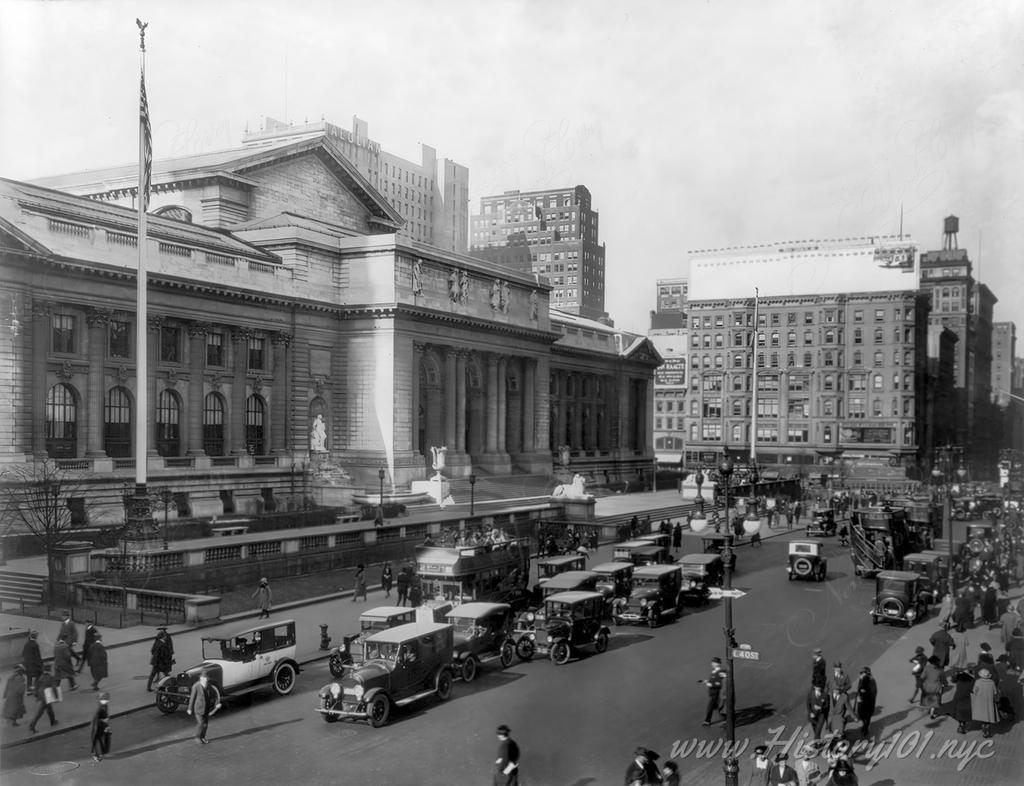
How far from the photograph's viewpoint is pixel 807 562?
3797cm

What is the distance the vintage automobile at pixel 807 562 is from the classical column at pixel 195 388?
29.5m

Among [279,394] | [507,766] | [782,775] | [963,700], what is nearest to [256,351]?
[279,394]

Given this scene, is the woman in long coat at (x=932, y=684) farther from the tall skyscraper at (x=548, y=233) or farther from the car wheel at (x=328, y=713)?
the tall skyscraper at (x=548, y=233)

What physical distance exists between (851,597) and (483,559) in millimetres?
14384

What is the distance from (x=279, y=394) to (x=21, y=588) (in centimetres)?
2354

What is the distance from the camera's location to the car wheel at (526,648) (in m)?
26.0

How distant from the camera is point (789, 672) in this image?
25.0 metres

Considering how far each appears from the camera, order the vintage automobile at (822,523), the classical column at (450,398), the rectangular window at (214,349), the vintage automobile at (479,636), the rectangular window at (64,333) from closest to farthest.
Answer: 1. the vintage automobile at (479,636)
2. the rectangular window at (64,333)
3. the vintage automobile at (822,523)
4. the rectangular window at (214,349)
5. the classical column at (450,398)

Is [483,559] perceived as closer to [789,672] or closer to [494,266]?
[789,672]

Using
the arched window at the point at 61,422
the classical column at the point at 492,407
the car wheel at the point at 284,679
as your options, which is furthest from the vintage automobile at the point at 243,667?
the classical column at the point at 492,407

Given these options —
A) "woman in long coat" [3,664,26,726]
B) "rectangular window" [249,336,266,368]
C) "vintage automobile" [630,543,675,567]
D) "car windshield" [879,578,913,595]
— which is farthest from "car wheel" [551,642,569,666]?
"rectangular window" [249,336,266,368]

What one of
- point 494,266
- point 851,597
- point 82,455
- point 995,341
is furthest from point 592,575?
point 494,266

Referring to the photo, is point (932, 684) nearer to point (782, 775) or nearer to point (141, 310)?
point (782, 775)

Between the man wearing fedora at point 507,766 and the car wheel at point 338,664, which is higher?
the man wearing fedora at point 507,766
